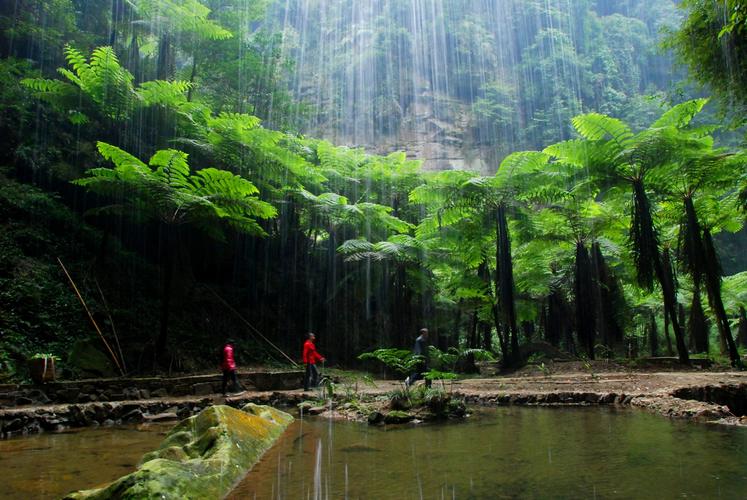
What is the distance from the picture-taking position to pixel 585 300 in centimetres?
1341

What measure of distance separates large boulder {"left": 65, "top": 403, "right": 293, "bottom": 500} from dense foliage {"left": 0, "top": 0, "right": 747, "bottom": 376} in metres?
3.86

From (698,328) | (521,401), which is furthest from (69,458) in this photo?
(698,328)

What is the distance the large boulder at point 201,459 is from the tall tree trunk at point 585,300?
10.8 m

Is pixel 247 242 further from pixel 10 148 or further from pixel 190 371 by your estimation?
pixel 10 148

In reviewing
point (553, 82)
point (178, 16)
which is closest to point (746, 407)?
point (178, 16)

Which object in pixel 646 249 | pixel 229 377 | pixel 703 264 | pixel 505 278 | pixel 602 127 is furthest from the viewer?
pixel 505 278

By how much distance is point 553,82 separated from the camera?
35.7 m

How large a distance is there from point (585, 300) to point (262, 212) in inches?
373

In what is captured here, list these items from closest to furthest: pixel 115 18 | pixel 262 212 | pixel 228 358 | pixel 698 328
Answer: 1. pixel 228 358
2. pixel 262 212
3. pixel 115 18
4. pixel 698 328

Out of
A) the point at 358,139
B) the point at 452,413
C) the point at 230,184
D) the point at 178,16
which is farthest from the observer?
the point at 358,139

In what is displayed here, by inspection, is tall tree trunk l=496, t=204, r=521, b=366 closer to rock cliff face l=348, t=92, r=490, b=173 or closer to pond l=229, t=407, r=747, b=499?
pond l=229, t=407, r=747, b=499

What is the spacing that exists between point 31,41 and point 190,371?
10627mm

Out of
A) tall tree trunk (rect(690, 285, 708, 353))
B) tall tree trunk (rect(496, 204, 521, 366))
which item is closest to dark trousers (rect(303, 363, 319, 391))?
tall tree trunk (rect(496, 204, 521, 366))

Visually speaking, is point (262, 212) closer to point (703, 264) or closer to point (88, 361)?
point (88, 361)
